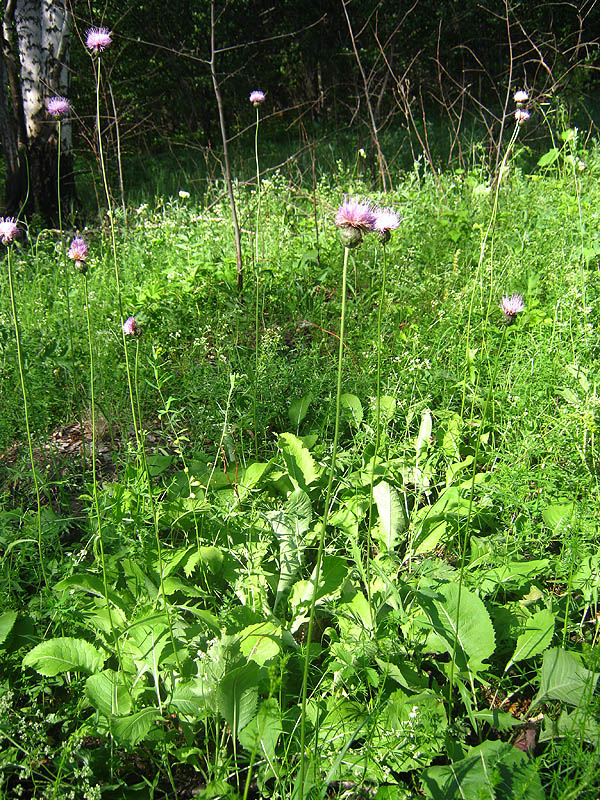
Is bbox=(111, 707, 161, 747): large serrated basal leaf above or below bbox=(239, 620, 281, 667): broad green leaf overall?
below

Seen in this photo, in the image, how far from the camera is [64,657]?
1438 mm

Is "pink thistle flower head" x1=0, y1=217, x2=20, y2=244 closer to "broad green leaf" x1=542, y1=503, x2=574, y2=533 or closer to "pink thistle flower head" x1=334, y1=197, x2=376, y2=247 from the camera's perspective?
"pink thistle flower head" x1=334, y1=197, x2=376, y2=247

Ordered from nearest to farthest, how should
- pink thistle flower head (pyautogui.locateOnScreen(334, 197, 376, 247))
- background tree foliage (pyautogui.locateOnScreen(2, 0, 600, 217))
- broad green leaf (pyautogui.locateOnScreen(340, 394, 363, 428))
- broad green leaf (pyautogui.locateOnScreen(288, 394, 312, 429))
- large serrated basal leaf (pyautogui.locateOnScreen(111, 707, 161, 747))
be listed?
pink thistle flower head (pyautogui.locateOnScreen(334, 197, 376, 247)) < large serrated basal leaf (pyautogui.locateOnScreen(111, 707, 161, 747)) < broad green leaf (pyautogui.locateOnScreen(340, 394, 363, 428)) < broad green leaf (pyautogui.locateOnScreen(288, 394, 312, 429)) < background tree foliage (pyautogui.locateOnScreen(2, 0, 600, 217))

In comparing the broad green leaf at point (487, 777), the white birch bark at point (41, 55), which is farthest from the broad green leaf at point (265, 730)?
the white birch bark at point (41, 55)

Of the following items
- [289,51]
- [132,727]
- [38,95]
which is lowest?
[132,727]

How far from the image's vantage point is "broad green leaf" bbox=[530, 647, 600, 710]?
1.34 meters

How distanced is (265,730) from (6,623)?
0.65 meters

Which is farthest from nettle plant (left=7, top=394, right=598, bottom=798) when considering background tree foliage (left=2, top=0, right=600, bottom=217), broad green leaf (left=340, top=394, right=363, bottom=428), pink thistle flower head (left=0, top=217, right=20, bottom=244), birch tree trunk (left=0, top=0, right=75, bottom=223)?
background tree foliage (left=2, top=0, right=600, bottom=217)

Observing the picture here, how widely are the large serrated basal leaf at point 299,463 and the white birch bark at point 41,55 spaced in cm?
480

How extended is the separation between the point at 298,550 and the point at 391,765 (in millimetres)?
576

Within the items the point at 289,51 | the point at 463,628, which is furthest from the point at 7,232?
the point at 289,51

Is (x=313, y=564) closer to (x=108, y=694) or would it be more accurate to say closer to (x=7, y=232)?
(x=108, y=694)

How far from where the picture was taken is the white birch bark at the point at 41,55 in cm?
575

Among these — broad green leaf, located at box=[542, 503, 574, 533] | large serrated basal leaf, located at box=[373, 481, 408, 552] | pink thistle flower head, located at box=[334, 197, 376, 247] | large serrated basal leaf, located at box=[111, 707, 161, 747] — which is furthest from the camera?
large serrated basal leaf, located at box=[373, 481, 408, 552]
